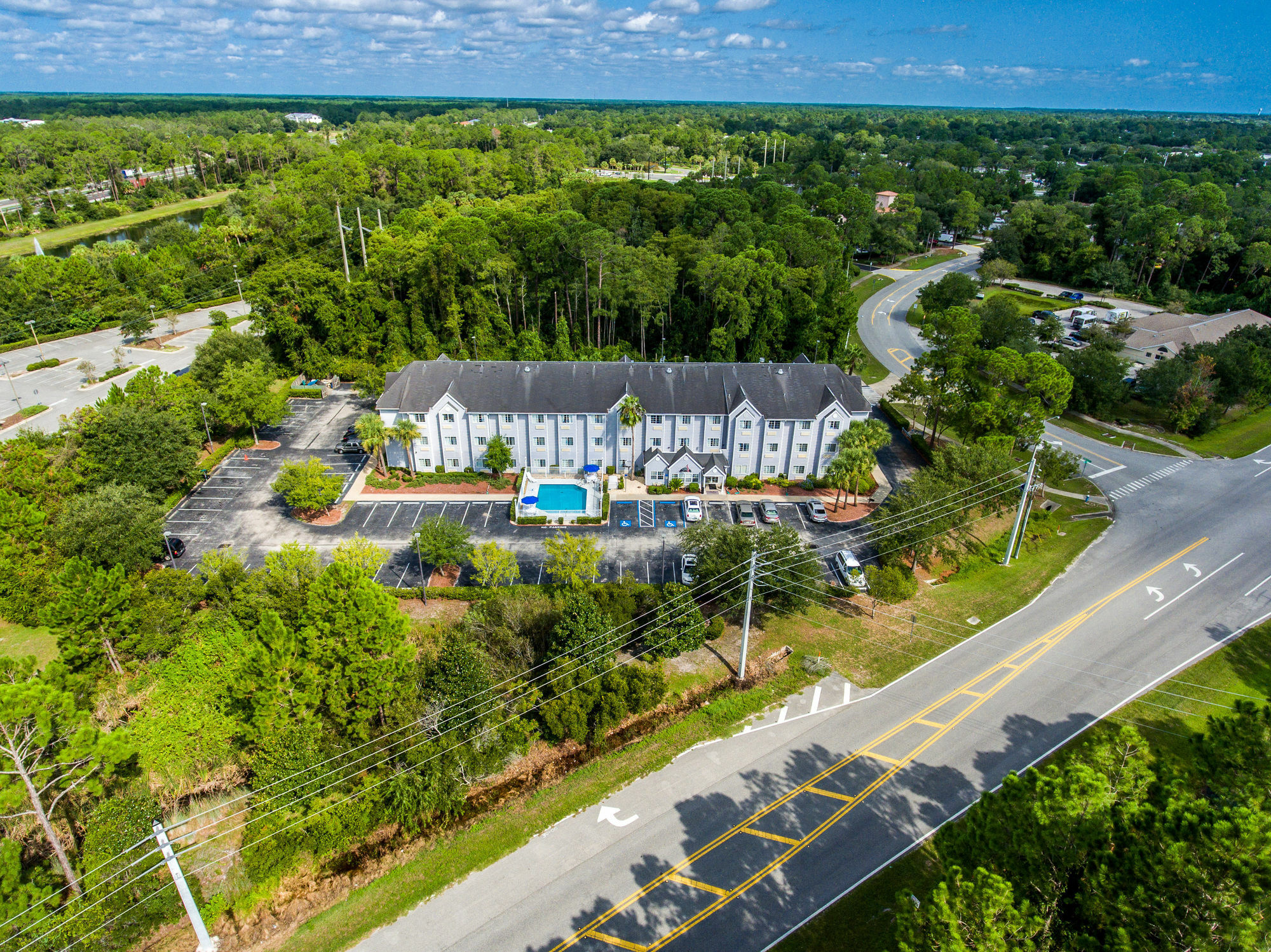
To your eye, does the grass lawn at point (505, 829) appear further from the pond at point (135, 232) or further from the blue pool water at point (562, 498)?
the pond at point (135, 232)

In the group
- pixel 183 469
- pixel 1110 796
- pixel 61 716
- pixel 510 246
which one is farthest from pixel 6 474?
pixel 1110 796

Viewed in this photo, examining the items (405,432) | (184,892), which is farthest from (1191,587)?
(405,432)

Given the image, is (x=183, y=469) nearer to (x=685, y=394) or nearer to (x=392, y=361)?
(x=392, y=361)

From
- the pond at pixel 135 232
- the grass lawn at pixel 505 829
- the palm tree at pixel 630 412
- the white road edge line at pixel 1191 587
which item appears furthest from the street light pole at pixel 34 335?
the white road edge line at pixel 1191 587

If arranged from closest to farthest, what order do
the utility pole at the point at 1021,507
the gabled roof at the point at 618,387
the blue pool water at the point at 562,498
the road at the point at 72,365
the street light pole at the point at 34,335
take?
the utility pole at the point at 1021,507
the blue pool water at the point at 562,498
the gabled roof at the point at 618,387
the road at the point at 72,365
the street light pole at the point at 34,335

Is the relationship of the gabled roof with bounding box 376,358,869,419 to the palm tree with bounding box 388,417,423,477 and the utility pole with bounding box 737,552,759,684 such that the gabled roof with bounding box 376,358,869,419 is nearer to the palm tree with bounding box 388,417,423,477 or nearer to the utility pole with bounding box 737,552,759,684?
the palm tree with bounding box 388,417,423,477
